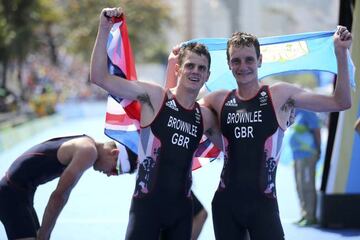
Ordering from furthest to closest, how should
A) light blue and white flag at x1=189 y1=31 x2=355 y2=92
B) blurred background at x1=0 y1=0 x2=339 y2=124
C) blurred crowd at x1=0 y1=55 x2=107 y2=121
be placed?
blurred crowd at x1=0 y1=55 x2=107 y2=121 < blurred background at x1=0 y1=0 x2=339 y2=124 < light blue and white flag at x1=189 y1=31 x2=355 y2=92

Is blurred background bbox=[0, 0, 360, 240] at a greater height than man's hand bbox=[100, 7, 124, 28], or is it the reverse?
man's hand bbox=[100, 7, 124, 28]

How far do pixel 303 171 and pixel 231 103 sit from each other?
13.1ft

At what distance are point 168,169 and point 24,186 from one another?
122cm

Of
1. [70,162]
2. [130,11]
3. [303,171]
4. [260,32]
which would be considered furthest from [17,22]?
[70,162]

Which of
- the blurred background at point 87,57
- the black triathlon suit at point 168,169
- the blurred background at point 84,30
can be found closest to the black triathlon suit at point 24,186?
the black triathlon suit at point 168,169

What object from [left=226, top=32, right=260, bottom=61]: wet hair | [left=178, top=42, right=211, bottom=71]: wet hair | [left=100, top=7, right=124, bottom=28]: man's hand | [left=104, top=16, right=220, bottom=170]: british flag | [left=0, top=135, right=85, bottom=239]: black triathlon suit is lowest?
[left=0, top=135, right=85, bottom=239]: black triathlon suit

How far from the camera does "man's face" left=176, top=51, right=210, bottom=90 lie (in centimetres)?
391

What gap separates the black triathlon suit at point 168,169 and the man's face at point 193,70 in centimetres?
15

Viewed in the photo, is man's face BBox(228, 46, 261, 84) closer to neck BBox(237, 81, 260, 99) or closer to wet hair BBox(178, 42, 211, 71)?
neck BBox(237, 81, 260, 99)

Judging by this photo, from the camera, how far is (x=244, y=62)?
3.91 metres

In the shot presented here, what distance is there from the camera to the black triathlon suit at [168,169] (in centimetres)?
384

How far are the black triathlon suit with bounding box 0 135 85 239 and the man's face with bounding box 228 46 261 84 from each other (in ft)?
4.30

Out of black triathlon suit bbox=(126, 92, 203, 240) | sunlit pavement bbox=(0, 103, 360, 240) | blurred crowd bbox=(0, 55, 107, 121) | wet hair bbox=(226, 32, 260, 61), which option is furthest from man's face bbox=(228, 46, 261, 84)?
blurred crowd bbox=(0, 55, 107, 121)

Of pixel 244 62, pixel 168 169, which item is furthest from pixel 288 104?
pixel 168 169
